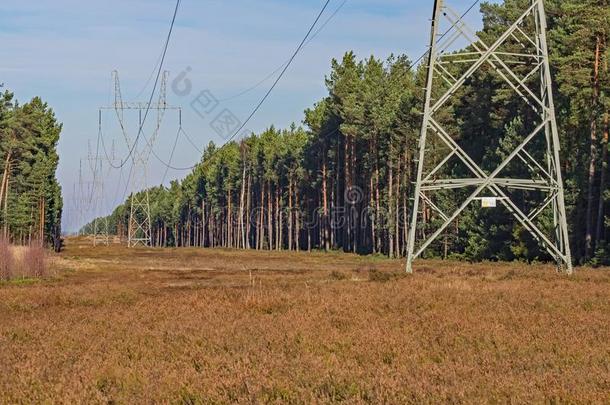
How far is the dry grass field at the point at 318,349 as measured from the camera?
8.20 meters

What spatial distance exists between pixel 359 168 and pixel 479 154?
29.8 m

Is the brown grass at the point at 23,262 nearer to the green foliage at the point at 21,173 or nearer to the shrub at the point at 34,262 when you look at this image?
the shrub at the point at 34,262

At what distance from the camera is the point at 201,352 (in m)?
11.2

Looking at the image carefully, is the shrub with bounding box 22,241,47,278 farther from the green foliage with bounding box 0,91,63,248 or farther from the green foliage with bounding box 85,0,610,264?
the green foliage with bounding box 0,91,63,248

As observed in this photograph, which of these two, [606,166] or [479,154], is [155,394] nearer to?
[606,166]

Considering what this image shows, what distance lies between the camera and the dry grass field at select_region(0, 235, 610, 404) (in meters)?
8.20

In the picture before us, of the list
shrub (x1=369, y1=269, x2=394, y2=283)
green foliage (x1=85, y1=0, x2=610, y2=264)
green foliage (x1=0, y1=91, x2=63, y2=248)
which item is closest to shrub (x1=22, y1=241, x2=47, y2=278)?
shrub (x1=369, y1=269, x2=394, y2=283)

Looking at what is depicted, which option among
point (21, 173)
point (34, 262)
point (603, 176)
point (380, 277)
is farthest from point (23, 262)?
point (21, 173)

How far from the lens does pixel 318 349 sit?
37.4 ft

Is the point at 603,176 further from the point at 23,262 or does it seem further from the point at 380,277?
the point at 23,262

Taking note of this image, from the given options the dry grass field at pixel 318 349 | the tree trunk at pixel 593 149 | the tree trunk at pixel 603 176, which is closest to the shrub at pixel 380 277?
the dry grass field at pixel 318 349

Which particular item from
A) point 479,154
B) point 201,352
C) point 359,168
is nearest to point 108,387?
point 201,352

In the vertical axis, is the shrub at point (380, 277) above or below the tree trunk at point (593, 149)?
below

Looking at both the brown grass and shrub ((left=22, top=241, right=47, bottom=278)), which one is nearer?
the brown grass
